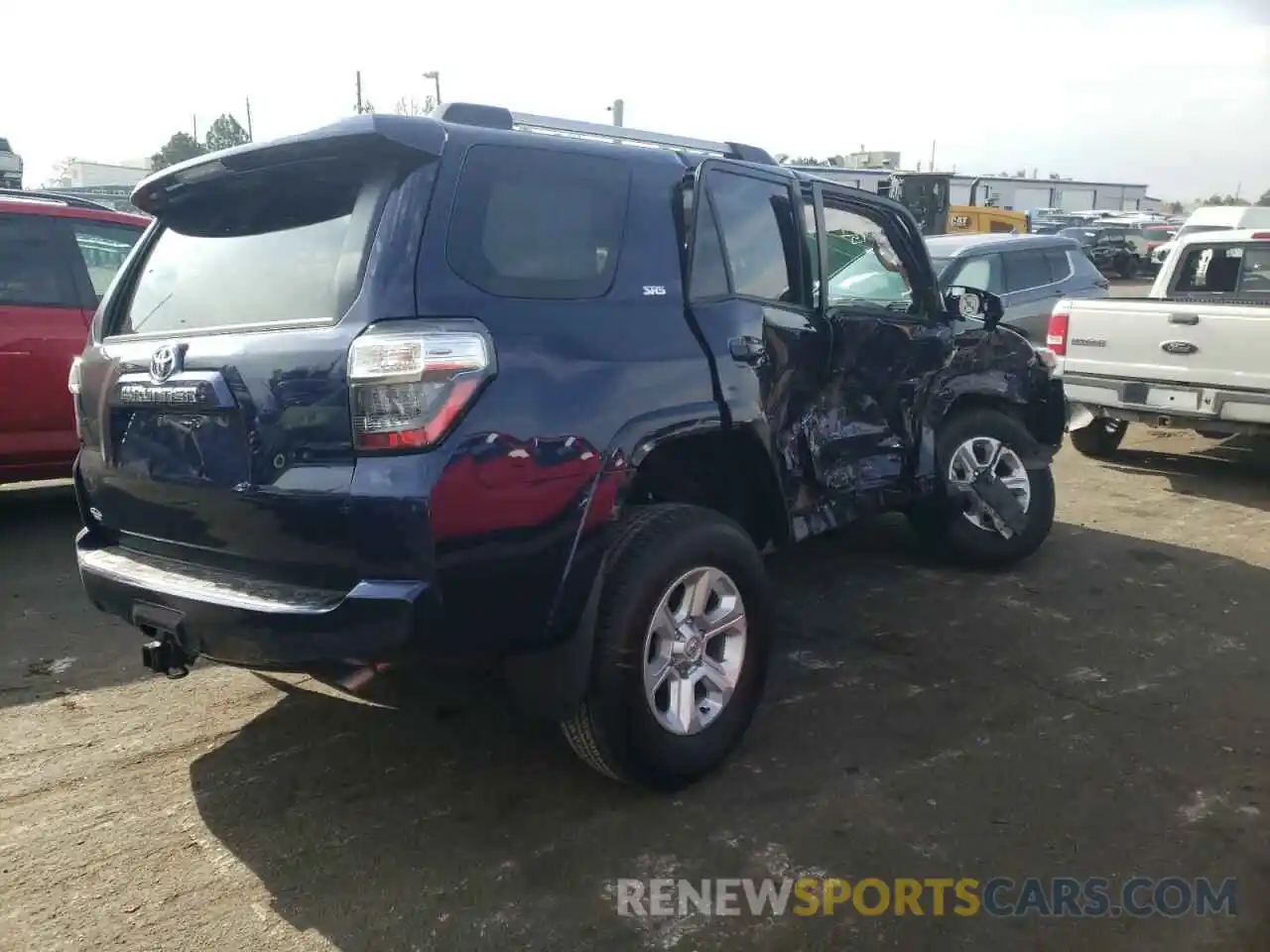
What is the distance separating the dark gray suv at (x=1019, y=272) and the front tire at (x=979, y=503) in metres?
4.61

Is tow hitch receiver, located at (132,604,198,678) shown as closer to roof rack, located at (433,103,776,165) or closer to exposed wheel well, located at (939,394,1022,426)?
roof rack, located at (433,103,776,165)

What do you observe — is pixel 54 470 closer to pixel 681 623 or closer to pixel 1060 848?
pixel 681 623

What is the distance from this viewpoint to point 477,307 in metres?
2.72

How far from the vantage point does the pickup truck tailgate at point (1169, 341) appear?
6715 millimetres

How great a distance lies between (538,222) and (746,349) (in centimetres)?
91

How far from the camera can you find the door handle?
351cm

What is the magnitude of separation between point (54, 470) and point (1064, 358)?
6731mm

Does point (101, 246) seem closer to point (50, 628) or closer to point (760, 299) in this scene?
point (50, 628)

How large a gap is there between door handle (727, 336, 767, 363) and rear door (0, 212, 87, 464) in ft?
13.6

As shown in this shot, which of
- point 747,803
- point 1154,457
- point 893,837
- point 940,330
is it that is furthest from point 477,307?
point 1154,457

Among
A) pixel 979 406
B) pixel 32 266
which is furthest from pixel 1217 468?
pixel 32 266

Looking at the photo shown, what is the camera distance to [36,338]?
580 centimetres

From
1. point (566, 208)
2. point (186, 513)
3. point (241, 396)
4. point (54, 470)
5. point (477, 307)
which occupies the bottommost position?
point (54, 470)

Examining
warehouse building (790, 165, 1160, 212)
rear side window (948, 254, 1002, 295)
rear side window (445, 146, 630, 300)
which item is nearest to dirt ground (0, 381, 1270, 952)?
rear side window (445, 146, 630, 300)
